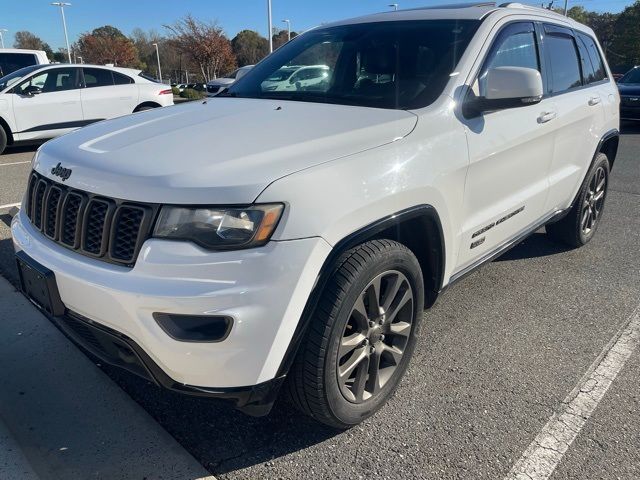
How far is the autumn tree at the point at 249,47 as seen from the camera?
2215 inches

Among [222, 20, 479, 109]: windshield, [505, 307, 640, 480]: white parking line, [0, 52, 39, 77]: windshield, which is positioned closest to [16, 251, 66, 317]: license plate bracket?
[222, 20, 479, 109]: windshield

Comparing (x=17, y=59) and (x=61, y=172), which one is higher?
(x=17, y=59)

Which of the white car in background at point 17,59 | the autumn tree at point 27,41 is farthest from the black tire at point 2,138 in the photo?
the autumn tree at point 27,41

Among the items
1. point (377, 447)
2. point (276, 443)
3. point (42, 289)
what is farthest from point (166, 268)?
point (377, 447)

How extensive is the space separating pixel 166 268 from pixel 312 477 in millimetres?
1054

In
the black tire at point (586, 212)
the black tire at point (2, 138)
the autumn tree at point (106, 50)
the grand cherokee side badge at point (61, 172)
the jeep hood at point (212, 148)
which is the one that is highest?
the autumn tree at point (106, 50)

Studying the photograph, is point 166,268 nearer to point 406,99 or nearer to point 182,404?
point 182,404

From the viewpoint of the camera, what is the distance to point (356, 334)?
90.3 inches

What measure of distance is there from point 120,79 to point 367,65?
9.03 meters

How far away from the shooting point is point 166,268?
183cm

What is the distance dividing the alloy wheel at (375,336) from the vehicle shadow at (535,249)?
221 cm

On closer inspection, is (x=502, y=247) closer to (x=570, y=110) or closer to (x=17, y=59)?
(x=570, y=110)

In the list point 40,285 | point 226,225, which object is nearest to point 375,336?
point 226,225

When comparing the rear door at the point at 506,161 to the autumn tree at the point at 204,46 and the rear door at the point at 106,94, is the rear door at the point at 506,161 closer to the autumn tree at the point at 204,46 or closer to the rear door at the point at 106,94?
the rear door at the point at 106,94
